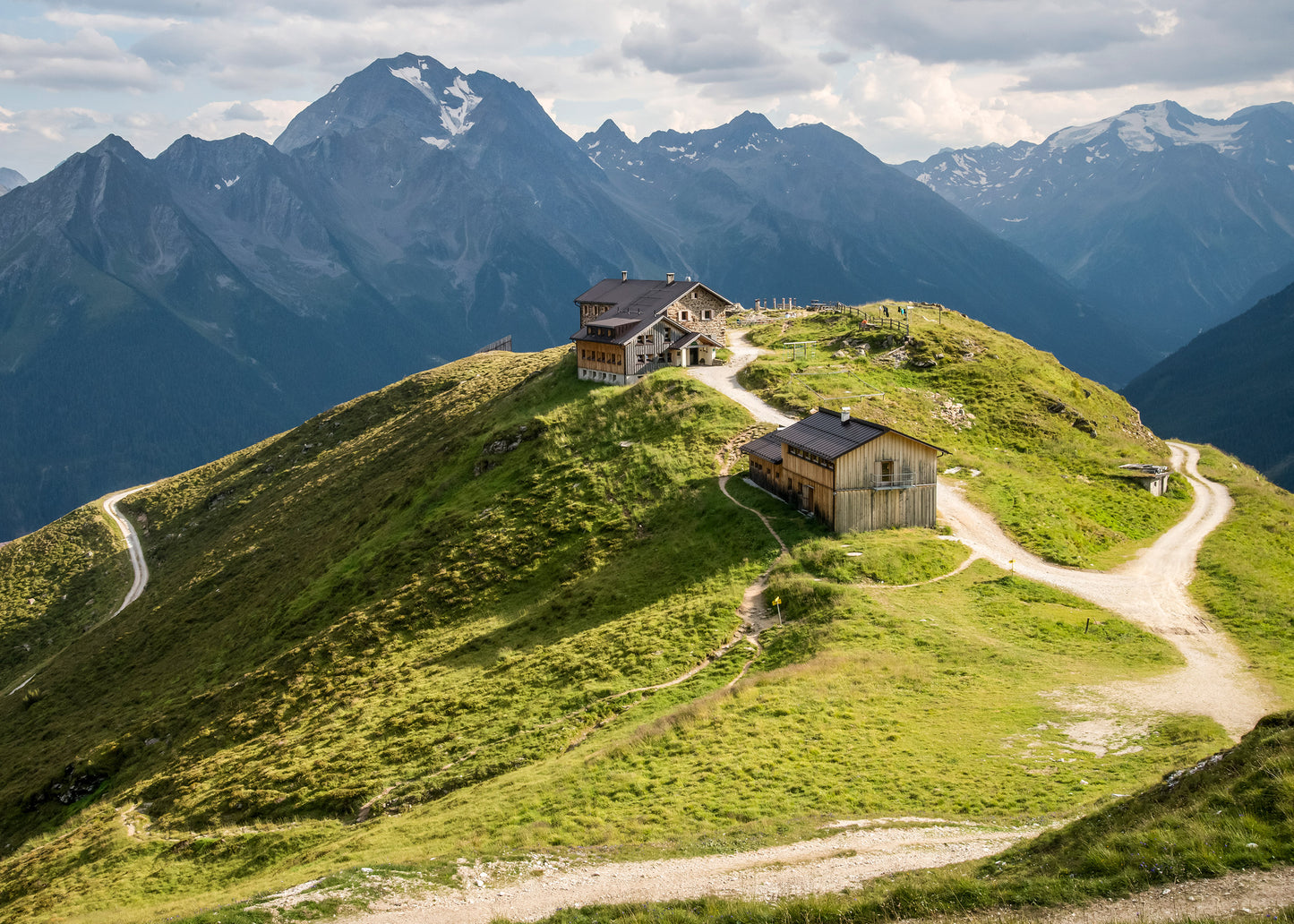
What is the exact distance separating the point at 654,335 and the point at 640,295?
1444cm

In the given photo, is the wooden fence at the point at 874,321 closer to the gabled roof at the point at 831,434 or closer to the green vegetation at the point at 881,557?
the gabled roof at the point at 831,434

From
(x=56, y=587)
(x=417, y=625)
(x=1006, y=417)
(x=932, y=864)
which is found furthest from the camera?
(x=56, y=587)

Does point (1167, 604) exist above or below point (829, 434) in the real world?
below

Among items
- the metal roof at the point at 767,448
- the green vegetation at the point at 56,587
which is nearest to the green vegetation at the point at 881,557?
the metal roof at the point at 767,448

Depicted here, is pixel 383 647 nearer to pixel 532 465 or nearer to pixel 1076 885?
pixel 532 465

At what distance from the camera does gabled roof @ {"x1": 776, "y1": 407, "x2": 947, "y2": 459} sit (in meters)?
58.3

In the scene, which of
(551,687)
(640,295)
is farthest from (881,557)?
(640,295)

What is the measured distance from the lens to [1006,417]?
82562 mm

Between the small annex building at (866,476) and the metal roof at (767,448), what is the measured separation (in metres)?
3.55

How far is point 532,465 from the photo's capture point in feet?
269

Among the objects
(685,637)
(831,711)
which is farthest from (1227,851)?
(685,637)

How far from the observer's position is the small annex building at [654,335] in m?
96.2

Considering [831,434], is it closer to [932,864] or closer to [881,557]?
[881,557]

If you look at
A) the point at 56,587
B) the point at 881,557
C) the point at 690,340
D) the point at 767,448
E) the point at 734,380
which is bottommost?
the point at 56,587
